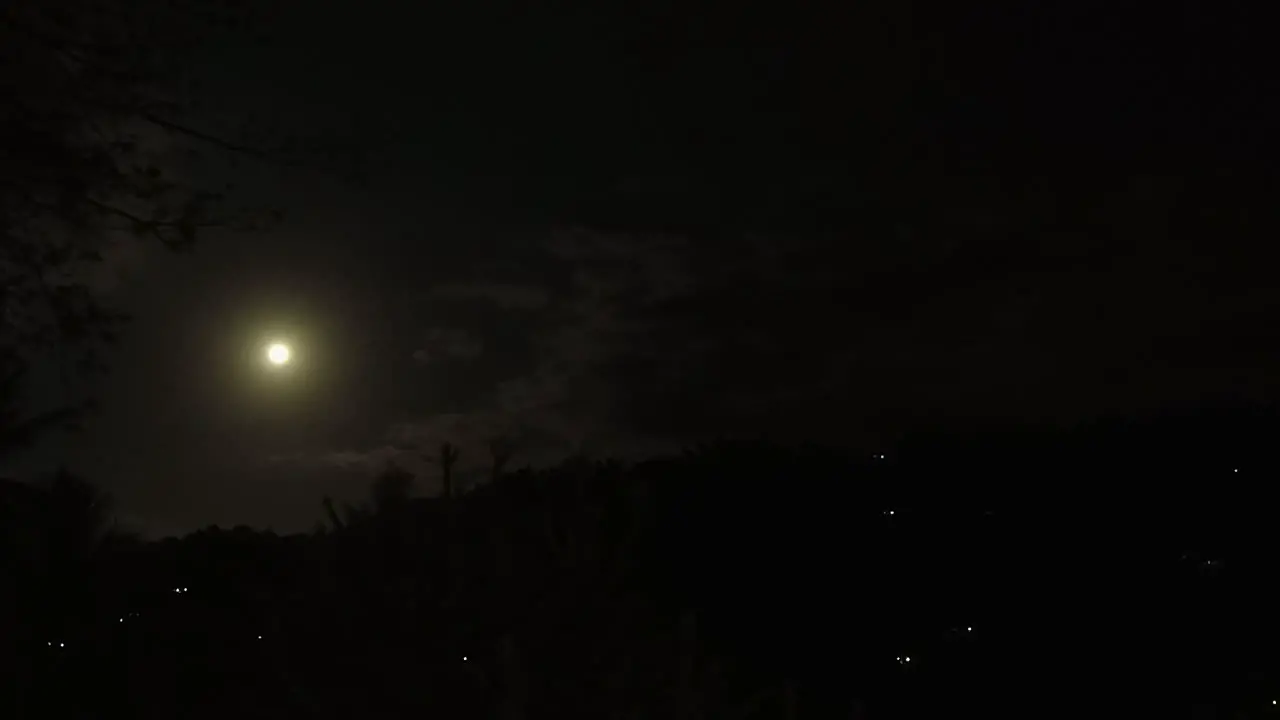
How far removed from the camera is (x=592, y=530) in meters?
4.50

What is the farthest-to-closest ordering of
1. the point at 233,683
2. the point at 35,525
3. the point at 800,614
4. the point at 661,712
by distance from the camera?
the point at 35,525 → the point at 233,683 → the point at 800,614 → the point at 661,712

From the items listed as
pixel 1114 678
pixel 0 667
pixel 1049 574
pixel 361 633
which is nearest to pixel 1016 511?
pixel 1049 574

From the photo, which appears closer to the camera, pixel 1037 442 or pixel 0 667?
pixel 1037 442

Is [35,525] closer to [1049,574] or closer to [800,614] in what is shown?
[800,614]

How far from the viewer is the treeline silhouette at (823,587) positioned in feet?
14.2

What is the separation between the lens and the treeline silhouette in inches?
170

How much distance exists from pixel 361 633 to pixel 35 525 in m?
2.85

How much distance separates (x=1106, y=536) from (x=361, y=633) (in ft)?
9.69

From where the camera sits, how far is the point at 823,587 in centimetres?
471

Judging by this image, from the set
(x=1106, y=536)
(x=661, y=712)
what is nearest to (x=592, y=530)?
(x=661, y=712)

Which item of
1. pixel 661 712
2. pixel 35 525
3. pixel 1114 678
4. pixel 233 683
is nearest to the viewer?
pixel 661 712

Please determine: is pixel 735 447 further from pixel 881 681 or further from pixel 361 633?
pixel 361 633

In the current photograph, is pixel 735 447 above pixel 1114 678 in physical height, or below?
above

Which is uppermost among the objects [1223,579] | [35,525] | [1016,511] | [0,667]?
[35,525]
